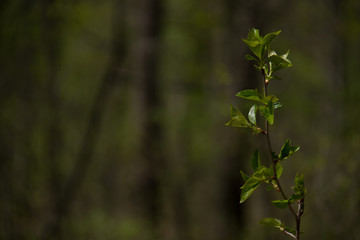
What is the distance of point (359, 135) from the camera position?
10.6 ft

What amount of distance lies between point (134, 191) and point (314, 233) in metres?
3.04

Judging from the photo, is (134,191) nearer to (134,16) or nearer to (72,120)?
(72,120)

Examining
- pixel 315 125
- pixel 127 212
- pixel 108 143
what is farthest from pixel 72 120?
pixel 315 125

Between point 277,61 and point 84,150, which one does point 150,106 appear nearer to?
point 84,150

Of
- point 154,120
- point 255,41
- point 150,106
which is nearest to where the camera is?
point 255,41

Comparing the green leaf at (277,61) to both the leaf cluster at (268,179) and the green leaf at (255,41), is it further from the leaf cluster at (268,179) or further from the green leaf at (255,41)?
the leaf cluster at (268,179)

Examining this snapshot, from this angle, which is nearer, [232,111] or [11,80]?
[232,111]

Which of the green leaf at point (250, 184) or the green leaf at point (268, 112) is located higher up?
the green leaf at point (268, 112)

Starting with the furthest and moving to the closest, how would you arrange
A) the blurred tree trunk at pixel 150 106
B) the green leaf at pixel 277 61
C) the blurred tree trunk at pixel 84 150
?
1. the blurred tree trunk at pixel 150 106
2. the blurred tree trunk at pixel 84 150
3. the green leaf at pixel 277 61

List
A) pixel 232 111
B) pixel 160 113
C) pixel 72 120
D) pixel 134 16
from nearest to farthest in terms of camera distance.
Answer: pixel 232 111, pixel 160 113, pixel 134 16, pixel 72 120

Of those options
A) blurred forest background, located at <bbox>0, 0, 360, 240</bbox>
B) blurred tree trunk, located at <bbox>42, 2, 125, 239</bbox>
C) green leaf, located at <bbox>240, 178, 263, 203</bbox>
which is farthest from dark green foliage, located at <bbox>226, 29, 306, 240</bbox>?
blurred tree trunk, located at <bbox>42, 2, 125, 239</bbox>

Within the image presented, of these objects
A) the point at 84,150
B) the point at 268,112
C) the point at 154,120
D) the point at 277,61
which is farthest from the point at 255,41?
the point at 154,120

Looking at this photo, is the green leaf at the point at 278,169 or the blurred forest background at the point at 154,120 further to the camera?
the blurred forest background at the point at 154,120

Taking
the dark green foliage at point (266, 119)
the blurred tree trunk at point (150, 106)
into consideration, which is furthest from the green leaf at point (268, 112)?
the blurred tree trunk at point (150, 106)
